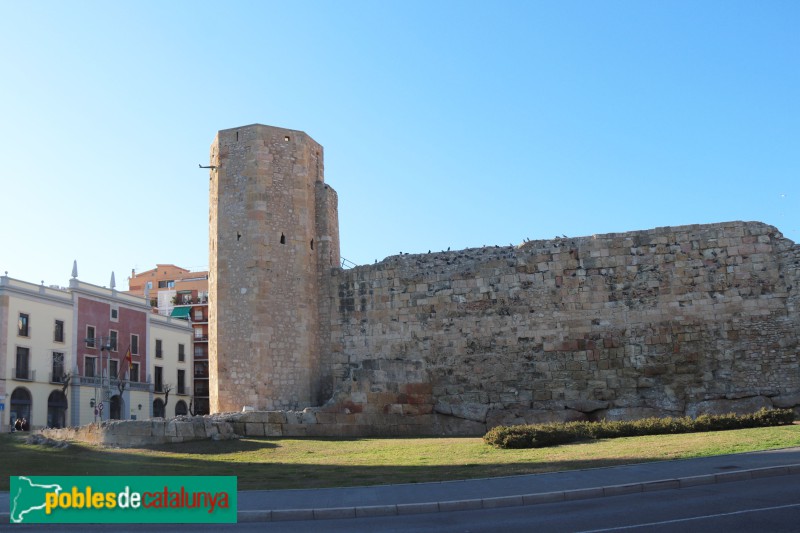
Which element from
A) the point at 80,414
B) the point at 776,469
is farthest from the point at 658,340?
the point at 80,414

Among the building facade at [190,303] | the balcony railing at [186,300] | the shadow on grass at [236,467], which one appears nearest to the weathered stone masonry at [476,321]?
the shadow on grass at [236,467]

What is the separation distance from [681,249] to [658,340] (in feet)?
8.28

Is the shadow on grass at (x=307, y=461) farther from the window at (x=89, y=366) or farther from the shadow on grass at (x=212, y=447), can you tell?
the window at (x=89, y=366)

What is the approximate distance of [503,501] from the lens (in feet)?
29.3

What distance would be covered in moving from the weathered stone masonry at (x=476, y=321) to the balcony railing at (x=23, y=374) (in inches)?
973

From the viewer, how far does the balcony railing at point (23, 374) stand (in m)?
39.5

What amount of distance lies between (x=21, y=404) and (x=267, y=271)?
2717 cm

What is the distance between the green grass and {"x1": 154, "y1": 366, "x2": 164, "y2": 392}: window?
36136 millimetres

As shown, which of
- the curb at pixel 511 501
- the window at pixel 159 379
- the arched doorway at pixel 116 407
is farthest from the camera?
the window at pixel 159 379

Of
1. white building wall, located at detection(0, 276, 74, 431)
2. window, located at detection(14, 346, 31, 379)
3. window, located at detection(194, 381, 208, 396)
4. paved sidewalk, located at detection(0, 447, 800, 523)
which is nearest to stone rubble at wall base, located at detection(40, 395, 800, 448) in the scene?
paved sidewalk, located at detection(0, 447, 800, 523)

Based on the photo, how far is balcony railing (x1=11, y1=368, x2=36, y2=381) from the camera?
39531mm

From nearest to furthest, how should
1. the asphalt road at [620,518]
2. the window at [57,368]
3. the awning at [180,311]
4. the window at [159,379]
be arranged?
the asphalt road at [620,518] → the window at [57,368] → the window at [159,379] → the awning at [180,311]

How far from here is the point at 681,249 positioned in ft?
64.4

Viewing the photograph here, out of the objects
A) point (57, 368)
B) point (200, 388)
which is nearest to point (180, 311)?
point (200, 388)
